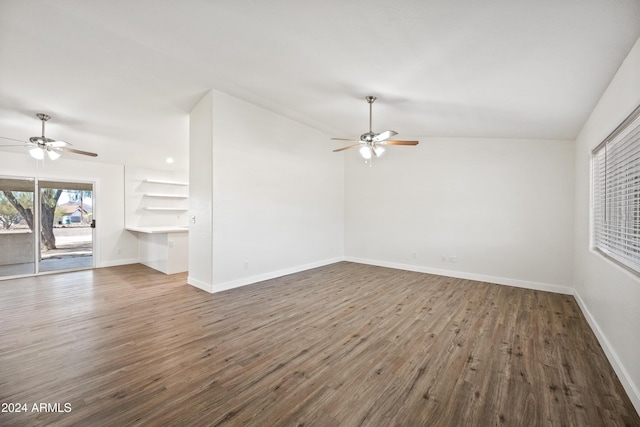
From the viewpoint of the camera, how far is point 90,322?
3.17 meters

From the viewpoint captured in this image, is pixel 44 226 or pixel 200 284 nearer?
pixel 200 284

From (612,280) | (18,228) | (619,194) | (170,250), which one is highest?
(619,194)

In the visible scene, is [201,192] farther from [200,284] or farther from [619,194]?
[619,194]

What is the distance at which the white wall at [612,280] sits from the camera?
1.96 meters

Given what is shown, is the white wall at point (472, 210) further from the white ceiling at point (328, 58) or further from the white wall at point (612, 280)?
the white wall at point (612, 280)

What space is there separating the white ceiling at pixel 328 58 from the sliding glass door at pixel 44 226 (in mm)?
1615

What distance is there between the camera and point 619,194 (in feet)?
8.63

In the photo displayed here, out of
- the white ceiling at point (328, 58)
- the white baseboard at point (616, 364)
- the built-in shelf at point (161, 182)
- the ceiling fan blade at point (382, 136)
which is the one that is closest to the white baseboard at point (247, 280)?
the white ceiling at point (328, 58)

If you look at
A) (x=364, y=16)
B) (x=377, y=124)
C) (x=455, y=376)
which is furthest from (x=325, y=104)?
(x=455, y=376)

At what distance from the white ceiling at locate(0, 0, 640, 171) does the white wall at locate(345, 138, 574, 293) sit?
620mm

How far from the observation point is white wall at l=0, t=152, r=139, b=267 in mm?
5871

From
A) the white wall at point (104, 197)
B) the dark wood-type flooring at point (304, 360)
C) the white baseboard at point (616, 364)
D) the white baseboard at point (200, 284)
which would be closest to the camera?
the dark wood-type flooring at point (304, 360)

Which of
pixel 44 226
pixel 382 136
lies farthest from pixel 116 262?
pixel 382 136

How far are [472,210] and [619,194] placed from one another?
8.61ft
